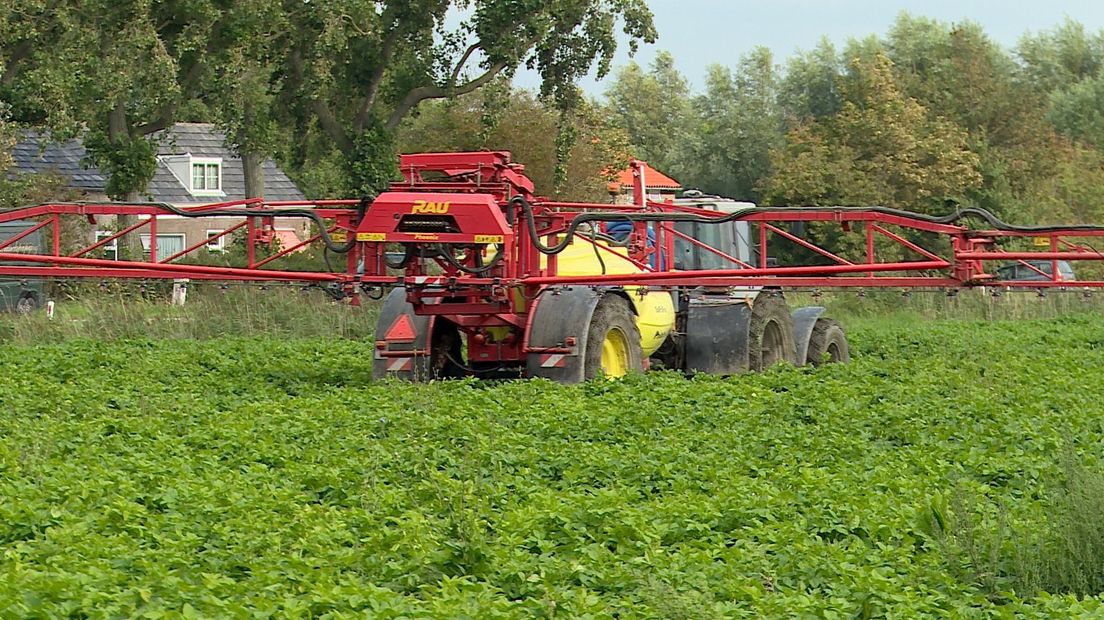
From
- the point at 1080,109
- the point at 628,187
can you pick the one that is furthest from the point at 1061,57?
the point at 628,187

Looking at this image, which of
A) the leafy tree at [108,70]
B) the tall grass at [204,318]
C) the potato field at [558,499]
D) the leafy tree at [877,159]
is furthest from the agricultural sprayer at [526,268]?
the leafy tree at [877,159]

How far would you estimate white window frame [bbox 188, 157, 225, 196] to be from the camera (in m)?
55.3

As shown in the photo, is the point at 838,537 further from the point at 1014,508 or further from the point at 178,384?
the point at 178,384

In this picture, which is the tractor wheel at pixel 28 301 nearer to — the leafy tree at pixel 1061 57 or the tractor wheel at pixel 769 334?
the tractor wheel at pixel 769 334

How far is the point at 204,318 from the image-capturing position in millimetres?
25828

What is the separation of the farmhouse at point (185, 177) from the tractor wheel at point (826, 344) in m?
27.6

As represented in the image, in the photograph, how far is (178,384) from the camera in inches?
669

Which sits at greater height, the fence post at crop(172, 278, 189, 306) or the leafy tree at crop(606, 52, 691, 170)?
the leafy tree at crop(606, 52, 691, 170)

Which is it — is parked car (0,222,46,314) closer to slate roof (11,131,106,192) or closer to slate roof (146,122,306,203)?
slate roof (11,131,106,192)

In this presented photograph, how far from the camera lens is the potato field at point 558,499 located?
746cm

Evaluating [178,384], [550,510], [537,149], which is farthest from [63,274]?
[537,149]

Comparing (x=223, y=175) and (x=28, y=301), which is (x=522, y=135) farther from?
(x=28, y=301)

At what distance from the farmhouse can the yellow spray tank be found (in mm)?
29071

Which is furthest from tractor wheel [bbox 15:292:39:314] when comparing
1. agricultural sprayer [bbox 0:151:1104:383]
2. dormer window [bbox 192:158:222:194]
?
dormer window [bbox 192:158:222:194]
